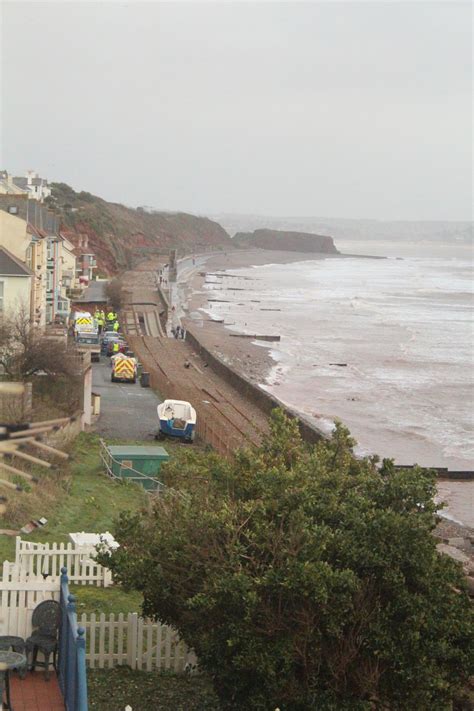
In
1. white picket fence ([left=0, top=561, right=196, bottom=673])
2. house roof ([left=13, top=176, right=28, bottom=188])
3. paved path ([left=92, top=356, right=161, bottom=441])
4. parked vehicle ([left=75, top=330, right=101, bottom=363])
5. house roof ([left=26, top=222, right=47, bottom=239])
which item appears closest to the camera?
white picket fence ([left=0, top=561, right=196, bottom=673])

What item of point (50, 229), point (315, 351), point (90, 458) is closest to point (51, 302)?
point (50, 229)

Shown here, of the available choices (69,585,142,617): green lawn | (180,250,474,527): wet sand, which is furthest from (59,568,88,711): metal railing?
(180,250,474,527): wet sand

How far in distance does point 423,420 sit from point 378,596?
34381 millimetres

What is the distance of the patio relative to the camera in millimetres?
10047

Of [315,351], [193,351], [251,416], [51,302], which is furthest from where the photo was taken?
[315,351]

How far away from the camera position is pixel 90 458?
81.7 feet

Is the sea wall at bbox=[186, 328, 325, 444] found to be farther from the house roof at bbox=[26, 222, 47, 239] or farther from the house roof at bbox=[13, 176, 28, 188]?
the house roof at bbox=[13, 176, 28, 188]

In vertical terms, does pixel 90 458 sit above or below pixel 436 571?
below

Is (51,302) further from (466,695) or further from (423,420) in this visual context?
(466,695)

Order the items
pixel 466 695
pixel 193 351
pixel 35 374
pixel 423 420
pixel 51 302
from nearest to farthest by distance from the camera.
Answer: pixel 466 695
pixel 35 374
pixel 423 420
pixel 51 302
pixel 193 351

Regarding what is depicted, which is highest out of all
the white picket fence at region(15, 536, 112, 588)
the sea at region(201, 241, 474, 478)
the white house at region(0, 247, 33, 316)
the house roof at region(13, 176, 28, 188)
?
the house roof at region(13, 176, 28, 188)

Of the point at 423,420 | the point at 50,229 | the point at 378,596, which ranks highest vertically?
the point at 50,229

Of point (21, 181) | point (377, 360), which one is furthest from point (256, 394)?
point (21, 181)

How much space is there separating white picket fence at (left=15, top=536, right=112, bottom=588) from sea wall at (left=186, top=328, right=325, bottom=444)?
18322 mm
